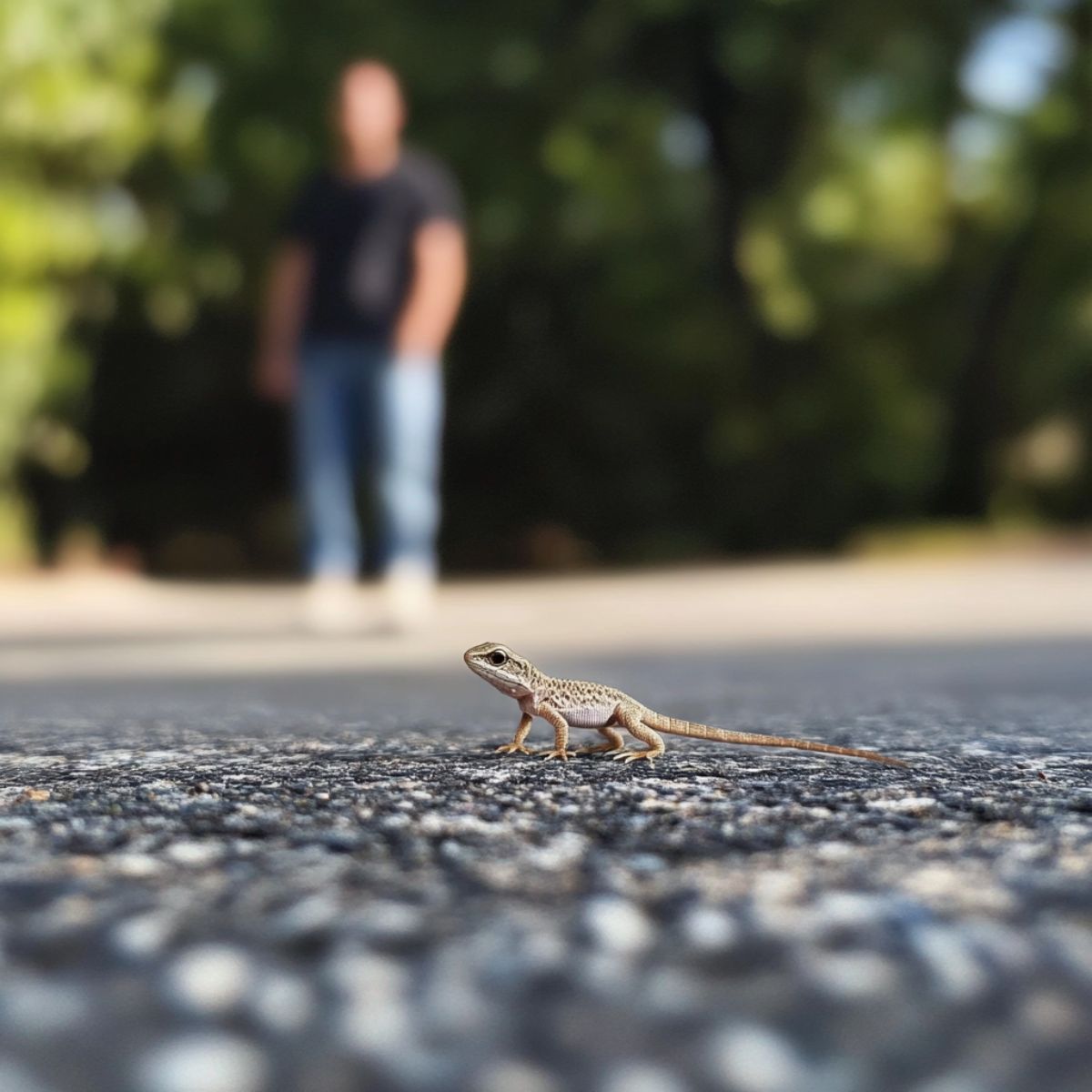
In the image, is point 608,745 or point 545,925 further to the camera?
point 608,745

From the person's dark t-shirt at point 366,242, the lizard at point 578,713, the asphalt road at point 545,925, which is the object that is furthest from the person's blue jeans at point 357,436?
the asphalt road at point 545,925

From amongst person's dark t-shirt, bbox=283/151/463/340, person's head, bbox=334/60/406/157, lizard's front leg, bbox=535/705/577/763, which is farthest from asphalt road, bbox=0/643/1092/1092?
person's head, bbox=334/60/406/157

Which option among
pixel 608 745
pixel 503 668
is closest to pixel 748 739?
pixel 608 745

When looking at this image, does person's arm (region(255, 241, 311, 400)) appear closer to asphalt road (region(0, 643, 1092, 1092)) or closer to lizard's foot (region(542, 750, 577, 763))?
lizard's foot (region(542, 750, 577, 763))

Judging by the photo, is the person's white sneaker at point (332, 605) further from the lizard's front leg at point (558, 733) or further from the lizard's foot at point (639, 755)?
the lizard's foot at point (639, 755)

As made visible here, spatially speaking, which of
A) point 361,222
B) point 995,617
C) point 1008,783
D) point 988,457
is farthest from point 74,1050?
point 988,457

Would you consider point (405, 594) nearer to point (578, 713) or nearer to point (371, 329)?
point (371, 329)
